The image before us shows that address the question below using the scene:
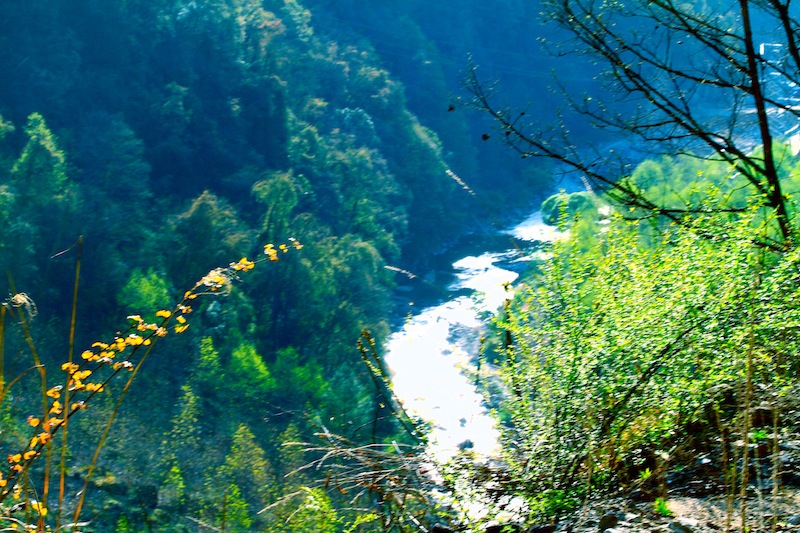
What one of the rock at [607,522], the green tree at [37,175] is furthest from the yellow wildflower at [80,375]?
the green tree at [37,175]

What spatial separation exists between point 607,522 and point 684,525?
24cm

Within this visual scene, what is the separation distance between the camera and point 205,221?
2442 cm

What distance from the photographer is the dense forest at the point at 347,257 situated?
274cm

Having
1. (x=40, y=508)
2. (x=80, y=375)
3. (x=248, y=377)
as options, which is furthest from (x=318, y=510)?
(x=248, y=377)

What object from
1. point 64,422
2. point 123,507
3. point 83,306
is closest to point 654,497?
point 64,422

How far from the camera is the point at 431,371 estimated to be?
27.6 meters

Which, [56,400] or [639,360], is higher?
[639,360]

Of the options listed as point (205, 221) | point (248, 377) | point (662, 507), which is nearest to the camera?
point (662, 507)

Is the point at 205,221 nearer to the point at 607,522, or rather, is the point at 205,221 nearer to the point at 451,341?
the point at 451,341

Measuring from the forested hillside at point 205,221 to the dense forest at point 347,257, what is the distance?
11 centimetres

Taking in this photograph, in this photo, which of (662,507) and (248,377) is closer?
(662,507)

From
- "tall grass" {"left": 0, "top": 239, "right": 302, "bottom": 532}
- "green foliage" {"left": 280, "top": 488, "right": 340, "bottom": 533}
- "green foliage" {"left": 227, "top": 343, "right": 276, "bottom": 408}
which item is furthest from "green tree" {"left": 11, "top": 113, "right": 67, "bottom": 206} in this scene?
"tall grass" {"left": 0, "top": 239, "right": 302, "bottom": 532}

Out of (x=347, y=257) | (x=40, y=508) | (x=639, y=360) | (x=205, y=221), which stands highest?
(x=347, y=257)

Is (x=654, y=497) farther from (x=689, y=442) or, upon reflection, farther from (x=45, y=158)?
(x=45, y=158)
